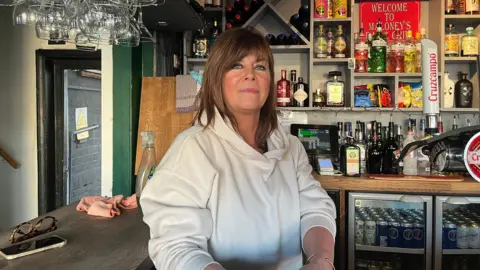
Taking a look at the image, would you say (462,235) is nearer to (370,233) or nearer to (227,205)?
(370,233)

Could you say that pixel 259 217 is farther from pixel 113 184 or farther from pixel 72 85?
pixel 72 85

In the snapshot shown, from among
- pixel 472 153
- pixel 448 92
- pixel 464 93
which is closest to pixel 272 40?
pixel 448 92

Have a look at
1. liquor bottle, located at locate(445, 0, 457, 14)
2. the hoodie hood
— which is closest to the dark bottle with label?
liquor bottle, located at locate(445, 0, 457, 14)

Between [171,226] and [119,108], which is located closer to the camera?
[171,226]

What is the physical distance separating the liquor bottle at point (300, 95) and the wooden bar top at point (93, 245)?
162 cm

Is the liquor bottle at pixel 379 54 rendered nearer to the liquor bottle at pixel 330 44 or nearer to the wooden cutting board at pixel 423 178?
the liquor bottle at pixel 330 44

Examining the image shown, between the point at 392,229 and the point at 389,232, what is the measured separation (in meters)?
0.03

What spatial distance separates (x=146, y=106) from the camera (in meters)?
2.36

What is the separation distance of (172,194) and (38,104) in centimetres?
233

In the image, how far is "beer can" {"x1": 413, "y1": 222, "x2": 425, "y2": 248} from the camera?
243cm

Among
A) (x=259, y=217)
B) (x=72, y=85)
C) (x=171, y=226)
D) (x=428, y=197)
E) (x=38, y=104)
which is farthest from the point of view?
(x=72, y=85)

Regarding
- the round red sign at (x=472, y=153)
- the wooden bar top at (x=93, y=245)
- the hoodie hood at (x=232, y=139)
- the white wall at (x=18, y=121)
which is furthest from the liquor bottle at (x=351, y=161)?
the white wall at (x=18, y=121)

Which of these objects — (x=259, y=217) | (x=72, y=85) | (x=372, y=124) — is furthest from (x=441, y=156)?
(x=72, y=85)

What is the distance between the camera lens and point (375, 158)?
2.75 meters
